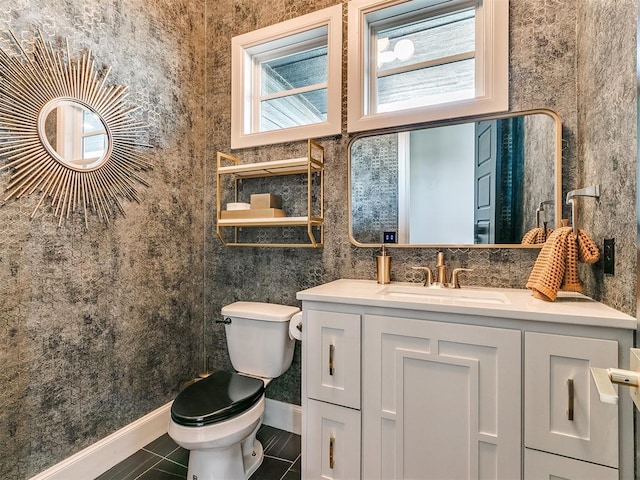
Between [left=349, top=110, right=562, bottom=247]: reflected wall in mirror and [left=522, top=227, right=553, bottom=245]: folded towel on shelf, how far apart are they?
0.02 m

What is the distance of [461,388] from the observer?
1.08 metres

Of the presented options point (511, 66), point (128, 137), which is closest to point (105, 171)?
point (128, 137)

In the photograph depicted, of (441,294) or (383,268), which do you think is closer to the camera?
(441,294)

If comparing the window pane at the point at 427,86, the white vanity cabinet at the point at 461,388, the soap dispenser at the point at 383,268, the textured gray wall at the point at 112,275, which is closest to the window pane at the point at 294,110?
the window pane at the point at 427,86

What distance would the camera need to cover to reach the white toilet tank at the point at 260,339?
5.57ft

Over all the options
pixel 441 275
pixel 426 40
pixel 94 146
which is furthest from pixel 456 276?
pixel 94 146

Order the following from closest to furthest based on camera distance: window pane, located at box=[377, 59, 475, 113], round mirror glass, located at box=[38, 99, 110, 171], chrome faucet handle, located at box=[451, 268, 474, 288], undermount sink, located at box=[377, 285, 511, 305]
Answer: undermount sink, located at box=[377, 285, 511, 305] → round mirror glass, located at box=[38, 99, 110, 171] → chrome faucet handle, located at box=[451, 268, 474, 288] → window pane, located at box=[377, 59, 475, 113]

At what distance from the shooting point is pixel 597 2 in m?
1.15

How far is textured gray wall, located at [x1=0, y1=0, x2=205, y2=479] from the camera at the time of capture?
128 centimetres

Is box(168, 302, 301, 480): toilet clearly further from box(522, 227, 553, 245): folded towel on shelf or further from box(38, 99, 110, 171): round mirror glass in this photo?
box(522, 227, 553, 245): folded towel on shelf

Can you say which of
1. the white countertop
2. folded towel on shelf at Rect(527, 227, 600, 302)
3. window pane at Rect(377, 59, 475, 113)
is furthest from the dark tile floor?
window pane at Rect(377, 59, 475, 113)

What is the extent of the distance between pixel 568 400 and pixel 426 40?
5.77 ft

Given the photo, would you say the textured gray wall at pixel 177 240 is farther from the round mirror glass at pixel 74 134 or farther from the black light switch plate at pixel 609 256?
the round mirror glass at pixel 74 134

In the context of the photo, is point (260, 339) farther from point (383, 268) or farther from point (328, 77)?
point (328, 77)
